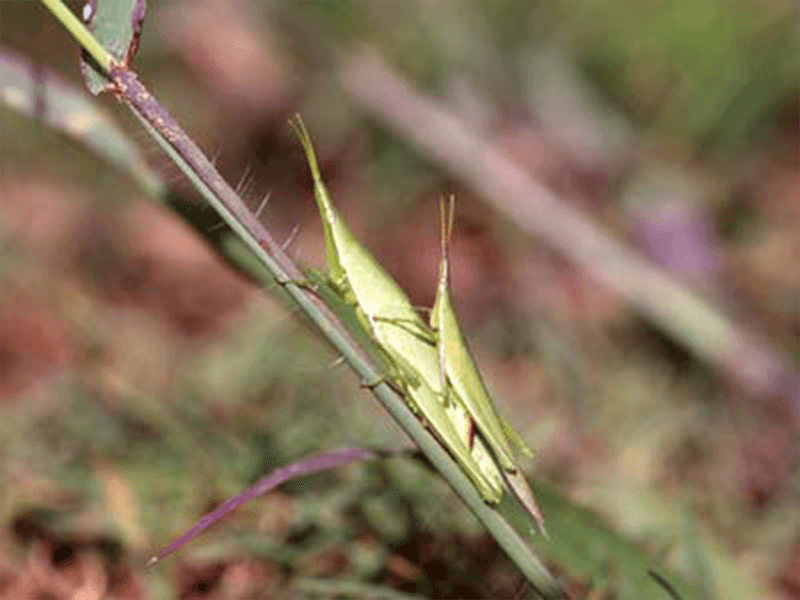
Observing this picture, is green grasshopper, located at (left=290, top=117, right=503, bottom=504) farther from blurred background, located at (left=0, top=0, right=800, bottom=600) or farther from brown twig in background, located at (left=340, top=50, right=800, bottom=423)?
brown twig in background, located at (left=340, top=50, right=800, bottom=423)

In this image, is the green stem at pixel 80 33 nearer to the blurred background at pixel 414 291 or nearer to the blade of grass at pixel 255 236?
the blade of grass at pixel 255 236

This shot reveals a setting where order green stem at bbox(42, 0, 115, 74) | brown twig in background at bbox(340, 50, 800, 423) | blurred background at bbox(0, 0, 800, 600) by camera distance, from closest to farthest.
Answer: green stem at bbox(42, 0, 115, 74) < blurred background at bbox(0, 0, 800, 600) < brown twig in background at bbox(340, 50, 800, 423)

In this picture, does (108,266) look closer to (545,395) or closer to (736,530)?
(545,395)

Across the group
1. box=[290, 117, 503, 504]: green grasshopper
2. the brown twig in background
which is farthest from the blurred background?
box=[290, 117, 503, 504]: green grasshopper

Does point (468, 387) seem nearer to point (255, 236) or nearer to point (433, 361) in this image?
point (433, 361)

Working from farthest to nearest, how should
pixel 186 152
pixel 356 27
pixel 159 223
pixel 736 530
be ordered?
pixel 356 27 < pixel 159 223 < pixel 736 530 < pixel 186 152

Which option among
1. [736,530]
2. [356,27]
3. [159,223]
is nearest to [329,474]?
[736,530]

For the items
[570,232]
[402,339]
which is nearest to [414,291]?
[570,232]
